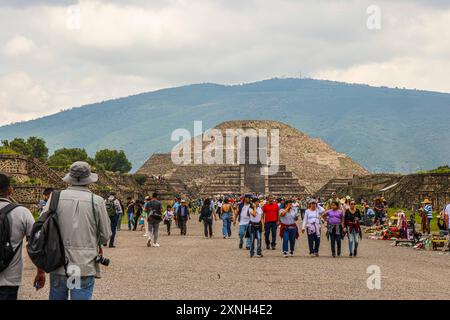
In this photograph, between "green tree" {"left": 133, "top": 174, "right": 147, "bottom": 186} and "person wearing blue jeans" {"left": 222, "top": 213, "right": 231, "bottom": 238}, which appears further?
"green tree" {"left": 133, "top": 174, "right": 147, "bottom": 186}

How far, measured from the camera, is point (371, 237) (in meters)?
36.2

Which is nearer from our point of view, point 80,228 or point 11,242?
point 80,228

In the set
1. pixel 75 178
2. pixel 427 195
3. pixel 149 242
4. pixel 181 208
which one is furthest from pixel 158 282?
pixel 427 195

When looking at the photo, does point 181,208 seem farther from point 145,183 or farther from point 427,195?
point 145,183

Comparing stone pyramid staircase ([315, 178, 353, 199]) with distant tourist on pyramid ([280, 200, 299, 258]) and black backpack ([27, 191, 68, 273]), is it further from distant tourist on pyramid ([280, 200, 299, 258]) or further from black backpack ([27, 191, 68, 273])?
black backpack ([27, 191, 68, 273])

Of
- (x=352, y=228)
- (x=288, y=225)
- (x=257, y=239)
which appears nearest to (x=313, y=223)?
(x=288, y=225)

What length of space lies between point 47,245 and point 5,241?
65 cm

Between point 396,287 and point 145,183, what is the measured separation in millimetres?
87004

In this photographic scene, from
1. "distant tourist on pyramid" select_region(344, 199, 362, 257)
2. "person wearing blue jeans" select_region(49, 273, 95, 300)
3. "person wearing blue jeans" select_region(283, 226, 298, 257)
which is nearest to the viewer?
"person wearing blue jeans" select_region(49, 273, 95, 300)

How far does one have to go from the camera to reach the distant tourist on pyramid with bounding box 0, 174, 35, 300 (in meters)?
9.58

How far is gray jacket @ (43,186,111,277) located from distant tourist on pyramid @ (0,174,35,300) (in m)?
0.45

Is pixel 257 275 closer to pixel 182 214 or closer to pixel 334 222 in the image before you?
pixel 334 222

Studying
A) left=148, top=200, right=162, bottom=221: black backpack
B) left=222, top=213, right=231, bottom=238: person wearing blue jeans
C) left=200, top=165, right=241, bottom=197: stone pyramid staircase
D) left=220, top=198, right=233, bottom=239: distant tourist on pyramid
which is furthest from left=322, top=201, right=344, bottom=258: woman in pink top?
left=200, top=165, right=241, bottom=197: stone pyramid staircase

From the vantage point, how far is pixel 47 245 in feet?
30.6
